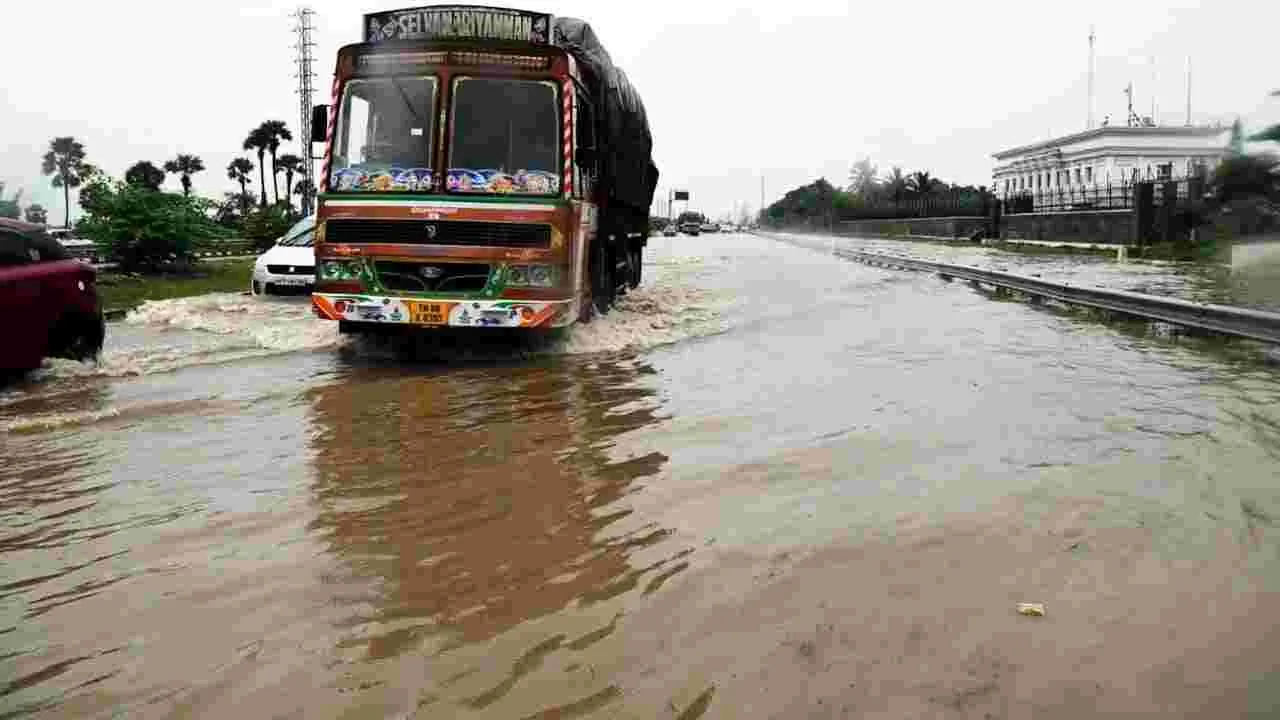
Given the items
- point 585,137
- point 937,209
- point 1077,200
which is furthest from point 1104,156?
point 585,137

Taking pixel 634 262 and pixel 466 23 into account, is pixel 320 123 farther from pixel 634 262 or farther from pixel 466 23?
pixel 634 262

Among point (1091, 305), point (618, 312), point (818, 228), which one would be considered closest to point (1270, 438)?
point (1091, 305)

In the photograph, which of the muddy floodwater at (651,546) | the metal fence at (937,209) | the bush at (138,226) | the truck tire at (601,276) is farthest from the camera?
the metal fence at (937,209)

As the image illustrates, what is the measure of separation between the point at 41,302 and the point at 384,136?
11.4 ft

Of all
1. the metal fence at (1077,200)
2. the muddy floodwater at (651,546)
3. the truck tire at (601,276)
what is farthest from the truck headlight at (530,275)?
the metal fence at (1077,200)

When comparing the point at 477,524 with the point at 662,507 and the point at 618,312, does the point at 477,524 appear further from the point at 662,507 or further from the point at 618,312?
the point at 618,312

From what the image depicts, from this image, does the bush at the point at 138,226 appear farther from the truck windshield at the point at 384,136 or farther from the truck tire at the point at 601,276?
the truck windshield at the point at 384,136

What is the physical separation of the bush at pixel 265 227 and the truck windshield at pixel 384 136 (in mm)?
24299

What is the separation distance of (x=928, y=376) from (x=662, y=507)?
455cm

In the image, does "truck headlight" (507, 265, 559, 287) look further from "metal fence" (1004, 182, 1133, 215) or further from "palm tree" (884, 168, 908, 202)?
"palm tree" (884, 168, 908, 202)

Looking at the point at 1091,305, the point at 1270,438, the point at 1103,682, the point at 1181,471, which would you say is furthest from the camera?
the point at 1091,305

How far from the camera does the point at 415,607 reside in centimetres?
370

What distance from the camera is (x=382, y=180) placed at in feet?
34.1

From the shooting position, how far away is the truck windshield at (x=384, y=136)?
10.4 metres
